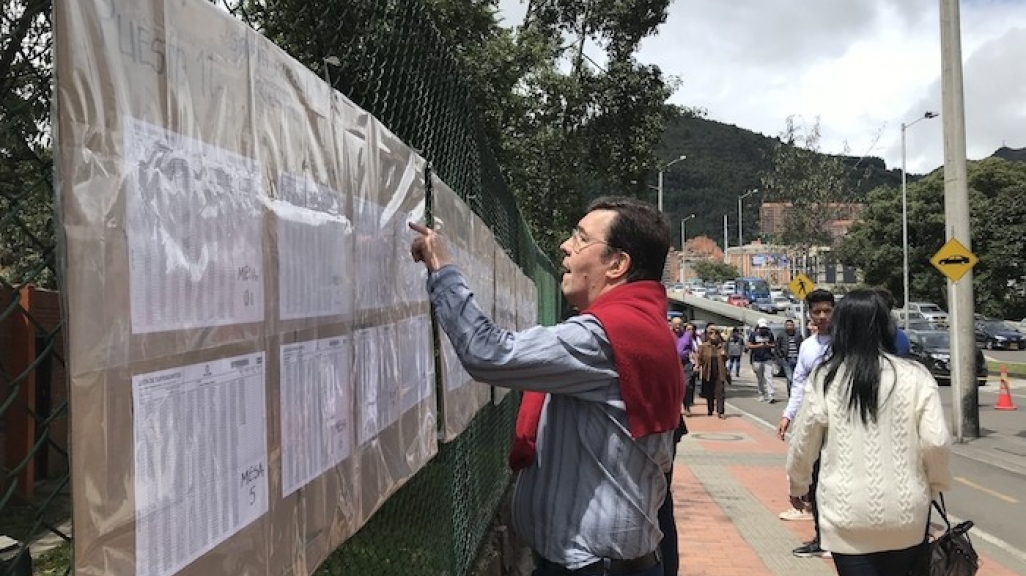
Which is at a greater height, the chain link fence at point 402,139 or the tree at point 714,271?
the tree at point 714,271

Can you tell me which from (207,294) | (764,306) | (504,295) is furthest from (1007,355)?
(207,294)

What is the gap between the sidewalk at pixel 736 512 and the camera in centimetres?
595

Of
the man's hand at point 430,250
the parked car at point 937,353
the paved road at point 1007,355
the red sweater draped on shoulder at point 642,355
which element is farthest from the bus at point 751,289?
the man's hand at point 430,250

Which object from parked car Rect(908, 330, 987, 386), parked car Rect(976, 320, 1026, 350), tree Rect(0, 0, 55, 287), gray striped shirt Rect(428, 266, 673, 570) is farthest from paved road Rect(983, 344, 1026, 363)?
tree Rect(0, 0, 55, 287)

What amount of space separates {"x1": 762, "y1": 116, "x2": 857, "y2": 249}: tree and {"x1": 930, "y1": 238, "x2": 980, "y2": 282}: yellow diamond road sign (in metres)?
21.1

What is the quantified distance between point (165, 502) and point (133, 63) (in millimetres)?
592

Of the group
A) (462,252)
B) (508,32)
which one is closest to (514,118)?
(508,32)

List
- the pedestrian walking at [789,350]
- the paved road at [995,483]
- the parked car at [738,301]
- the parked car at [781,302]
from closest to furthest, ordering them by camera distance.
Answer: the paved road at [995,483], the pedestrian walking at [789,350], the parked car at [781,302], the parked car at [738,301]

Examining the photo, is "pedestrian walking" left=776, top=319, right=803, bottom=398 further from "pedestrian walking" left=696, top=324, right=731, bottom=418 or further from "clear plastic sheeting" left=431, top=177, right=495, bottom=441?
"clear plastic sheeting" left=431, top=177, right=495, bottom=441

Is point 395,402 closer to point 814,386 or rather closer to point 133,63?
point 133,63

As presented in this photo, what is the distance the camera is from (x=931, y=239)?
50.8 metres

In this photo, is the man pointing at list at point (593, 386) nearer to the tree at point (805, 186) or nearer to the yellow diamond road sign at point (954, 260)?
the yellow diamond road sign at point (954, 260)

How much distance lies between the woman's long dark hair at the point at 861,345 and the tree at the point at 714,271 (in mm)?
124183

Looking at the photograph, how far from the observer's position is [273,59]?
1620mm
